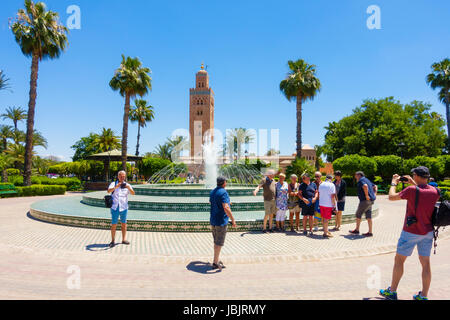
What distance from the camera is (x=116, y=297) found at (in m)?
3.72

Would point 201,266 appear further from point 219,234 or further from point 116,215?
point 116,215

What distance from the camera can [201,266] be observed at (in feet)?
16.6

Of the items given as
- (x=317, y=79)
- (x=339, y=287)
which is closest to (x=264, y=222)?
(x=339, y=287)

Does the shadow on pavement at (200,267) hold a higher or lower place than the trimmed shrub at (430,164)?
lower

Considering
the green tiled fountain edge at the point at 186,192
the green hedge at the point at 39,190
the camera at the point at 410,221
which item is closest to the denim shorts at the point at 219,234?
the camera at the point at 410,221

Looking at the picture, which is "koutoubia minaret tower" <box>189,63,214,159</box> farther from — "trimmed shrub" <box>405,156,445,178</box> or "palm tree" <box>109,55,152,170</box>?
"trimmed shrub" <box>405,156,445,178</box>

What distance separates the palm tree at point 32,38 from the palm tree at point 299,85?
22.0m

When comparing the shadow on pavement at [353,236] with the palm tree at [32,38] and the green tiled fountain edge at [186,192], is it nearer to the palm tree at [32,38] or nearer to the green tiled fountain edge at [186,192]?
the green tiled fountain edge at [186,192]

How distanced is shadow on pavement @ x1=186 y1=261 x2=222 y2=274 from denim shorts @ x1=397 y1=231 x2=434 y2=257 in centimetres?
298

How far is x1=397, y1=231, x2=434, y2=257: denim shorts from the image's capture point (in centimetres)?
344

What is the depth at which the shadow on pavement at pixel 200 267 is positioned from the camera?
481 centimetres

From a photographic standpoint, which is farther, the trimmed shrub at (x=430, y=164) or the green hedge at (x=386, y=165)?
the green hedge at (x=386, y=165)

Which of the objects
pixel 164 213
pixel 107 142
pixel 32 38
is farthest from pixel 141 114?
pixel 164 213

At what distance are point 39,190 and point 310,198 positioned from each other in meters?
21.7
